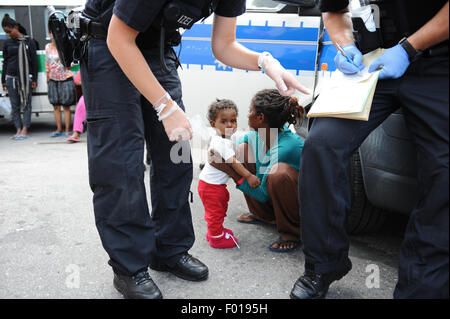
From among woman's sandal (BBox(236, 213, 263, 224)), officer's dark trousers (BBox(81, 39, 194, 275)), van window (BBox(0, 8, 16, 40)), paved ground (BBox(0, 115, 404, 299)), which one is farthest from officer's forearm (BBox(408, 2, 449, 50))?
van window (BBox(0, 8, 16, 40))

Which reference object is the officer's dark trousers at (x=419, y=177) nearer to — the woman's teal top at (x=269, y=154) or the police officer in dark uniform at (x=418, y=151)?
the police officer in dark uniform at (x=418, y=151)

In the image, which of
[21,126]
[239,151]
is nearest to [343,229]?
[239,151]

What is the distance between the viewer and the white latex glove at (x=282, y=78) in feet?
5.20

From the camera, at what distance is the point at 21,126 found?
233 inches

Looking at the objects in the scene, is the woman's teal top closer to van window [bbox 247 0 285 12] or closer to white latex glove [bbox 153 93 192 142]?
white latex glove [bbox 153 93 192 142]

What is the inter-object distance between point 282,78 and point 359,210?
0.92m

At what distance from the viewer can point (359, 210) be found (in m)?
2.13

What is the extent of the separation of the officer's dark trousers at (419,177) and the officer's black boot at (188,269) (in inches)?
20.6

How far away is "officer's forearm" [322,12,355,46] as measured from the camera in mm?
1636

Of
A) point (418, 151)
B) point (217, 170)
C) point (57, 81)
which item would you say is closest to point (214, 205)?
point (217, 170)

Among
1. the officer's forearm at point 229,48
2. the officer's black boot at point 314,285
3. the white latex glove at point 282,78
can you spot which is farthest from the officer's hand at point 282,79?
the officer's black boot at point 314,285

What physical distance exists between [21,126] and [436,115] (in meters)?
5.93

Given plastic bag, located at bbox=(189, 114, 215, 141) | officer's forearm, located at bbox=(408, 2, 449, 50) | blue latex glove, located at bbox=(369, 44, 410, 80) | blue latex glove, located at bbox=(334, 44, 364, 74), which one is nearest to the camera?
officer's forearm, located at bbox=(408, 2, 449, 50)

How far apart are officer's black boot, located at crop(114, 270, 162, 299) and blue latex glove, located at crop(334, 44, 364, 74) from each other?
1.18 m
